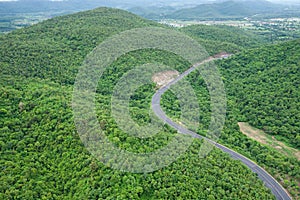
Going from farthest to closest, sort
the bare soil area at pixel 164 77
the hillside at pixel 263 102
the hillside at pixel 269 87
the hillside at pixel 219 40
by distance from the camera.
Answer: the hillside at pixel 219 40
the bare soil area at pixel 164 77
the hillside at pixel 269 87
the hillside at pixel 263 102

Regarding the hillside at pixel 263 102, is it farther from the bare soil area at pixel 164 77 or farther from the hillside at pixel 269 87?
the bare soil area at pixel 164 77

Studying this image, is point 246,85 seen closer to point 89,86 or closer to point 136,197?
point 89,86

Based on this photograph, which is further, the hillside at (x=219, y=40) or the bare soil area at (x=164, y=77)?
the hillside at (x=219, y=40)

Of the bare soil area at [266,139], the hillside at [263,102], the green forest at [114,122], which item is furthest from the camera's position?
the bare soil area at [266,139]

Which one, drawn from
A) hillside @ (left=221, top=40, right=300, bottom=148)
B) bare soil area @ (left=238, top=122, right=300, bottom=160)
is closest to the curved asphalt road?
bare soil area @ (left=238, top=122, right=300, bottom=160)

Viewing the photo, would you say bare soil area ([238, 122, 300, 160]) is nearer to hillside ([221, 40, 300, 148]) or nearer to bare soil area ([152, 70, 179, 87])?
hillside ([221, 40, 300, 148])

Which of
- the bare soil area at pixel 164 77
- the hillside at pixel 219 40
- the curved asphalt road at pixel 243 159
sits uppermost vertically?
the hillside at pixel 219 40

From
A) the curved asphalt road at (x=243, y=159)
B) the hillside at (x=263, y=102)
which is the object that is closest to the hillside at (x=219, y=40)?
the hillside at (x=263, y=102)

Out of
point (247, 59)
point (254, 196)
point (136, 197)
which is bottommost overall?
point (254, 196)

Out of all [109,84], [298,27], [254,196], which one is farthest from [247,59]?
[298,27]
